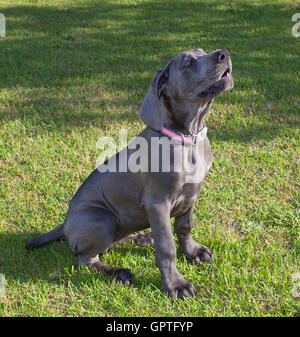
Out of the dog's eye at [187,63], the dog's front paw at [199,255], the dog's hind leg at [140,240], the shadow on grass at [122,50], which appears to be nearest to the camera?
the dog's eye at [187,63]

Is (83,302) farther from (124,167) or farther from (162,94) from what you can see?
(162,94)

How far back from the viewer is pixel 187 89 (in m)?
2.82

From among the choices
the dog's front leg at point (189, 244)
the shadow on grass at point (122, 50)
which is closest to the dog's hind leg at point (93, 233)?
the dog's front leg at point (189, 244)

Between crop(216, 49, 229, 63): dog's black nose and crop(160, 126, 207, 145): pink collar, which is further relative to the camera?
crop(160, 126, 207, 145): pink collar

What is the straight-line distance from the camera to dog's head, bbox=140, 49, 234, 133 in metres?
2.74

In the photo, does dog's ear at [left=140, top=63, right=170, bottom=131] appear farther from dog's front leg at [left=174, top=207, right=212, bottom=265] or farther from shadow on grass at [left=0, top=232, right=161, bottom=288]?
shadow on grass at [left=0, top=232, right=161, bottom=288]

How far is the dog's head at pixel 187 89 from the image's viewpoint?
9.00 ft

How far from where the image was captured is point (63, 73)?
22.9 feet

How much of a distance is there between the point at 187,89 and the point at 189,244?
4.08 ft

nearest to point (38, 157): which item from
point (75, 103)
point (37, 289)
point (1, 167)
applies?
point (1, 167)

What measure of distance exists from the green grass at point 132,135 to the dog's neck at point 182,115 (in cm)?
109

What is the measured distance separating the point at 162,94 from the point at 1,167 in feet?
8.29

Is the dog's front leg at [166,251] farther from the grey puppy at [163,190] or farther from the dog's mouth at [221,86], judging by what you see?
the dog's mouth at [221,86]

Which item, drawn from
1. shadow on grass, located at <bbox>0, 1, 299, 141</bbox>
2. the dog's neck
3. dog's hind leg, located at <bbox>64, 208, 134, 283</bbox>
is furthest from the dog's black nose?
shadow on grass, located at <bbox>0, 1, 299, 141</bbox>
